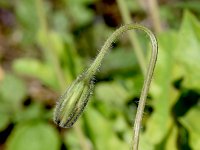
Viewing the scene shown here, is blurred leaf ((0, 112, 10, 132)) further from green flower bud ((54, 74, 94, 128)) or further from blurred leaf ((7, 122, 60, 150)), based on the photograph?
green flower bud ((54, 74, 94, 128))

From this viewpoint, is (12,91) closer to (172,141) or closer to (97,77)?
(97,77)

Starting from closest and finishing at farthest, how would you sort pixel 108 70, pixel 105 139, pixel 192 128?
pixel 192 128
pixel 105 139
pixel 108 70

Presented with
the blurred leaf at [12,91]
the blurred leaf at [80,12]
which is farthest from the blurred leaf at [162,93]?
the blurred leaf at [80,12]

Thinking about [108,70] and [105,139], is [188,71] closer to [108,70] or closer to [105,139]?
[105,139]

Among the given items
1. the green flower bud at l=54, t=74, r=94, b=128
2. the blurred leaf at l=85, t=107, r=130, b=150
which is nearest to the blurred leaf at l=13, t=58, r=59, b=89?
the blurred leaf at l=85, t=107, r=130, b=150

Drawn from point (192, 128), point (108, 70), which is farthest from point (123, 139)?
point (108, 70)

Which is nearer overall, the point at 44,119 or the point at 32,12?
the point at 44,119

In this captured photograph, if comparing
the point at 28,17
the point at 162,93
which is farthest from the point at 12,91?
the point at 162,93
